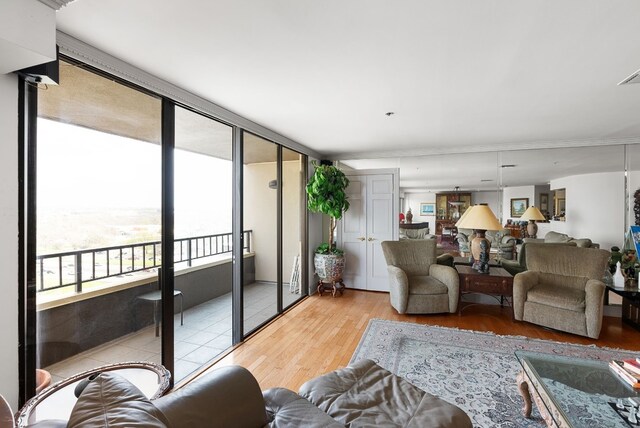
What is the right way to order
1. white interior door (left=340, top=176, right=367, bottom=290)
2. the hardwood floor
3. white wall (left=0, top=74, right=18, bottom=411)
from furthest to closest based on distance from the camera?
white interior door (left=340, top=176, right=367, bottom=290), the hardwood floor, white wall (left=0, top=74, right=18, bottom=411)

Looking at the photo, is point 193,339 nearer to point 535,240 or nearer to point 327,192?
point 327,192

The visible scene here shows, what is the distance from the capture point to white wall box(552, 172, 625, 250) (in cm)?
389

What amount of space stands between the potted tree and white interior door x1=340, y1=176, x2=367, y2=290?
1.08ft

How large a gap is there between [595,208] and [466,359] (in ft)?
10.6

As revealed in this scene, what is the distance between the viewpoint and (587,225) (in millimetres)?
4020

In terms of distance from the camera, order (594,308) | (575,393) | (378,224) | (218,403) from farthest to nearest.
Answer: (378,224) → (594,308) → (575,393) → (218,403)

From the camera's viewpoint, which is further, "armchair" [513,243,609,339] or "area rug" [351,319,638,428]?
"armchair" [513,243,609,339]

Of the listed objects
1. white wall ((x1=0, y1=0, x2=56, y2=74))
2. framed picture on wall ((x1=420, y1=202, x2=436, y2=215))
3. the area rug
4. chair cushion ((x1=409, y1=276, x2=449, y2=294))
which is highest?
white wall ((x1=0, y1=0, x2=56, y2=74))

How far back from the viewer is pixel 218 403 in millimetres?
1176

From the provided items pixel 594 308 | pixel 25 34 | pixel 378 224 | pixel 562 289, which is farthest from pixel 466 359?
pixel 25 34

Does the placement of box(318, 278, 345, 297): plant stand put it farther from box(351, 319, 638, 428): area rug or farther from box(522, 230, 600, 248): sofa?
box(522, 230, 600, 248): sofa

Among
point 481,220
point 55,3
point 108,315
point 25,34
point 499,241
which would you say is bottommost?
point 108,315

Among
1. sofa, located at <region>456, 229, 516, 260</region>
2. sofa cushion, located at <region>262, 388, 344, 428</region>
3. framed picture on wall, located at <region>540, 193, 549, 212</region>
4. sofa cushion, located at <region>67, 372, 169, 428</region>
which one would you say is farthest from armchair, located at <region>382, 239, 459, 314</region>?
sofa cushion, located at <region>67, 372, 169, 428</region>

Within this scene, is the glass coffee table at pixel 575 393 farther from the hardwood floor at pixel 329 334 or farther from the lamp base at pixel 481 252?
the lamp base at pixel 481 252
